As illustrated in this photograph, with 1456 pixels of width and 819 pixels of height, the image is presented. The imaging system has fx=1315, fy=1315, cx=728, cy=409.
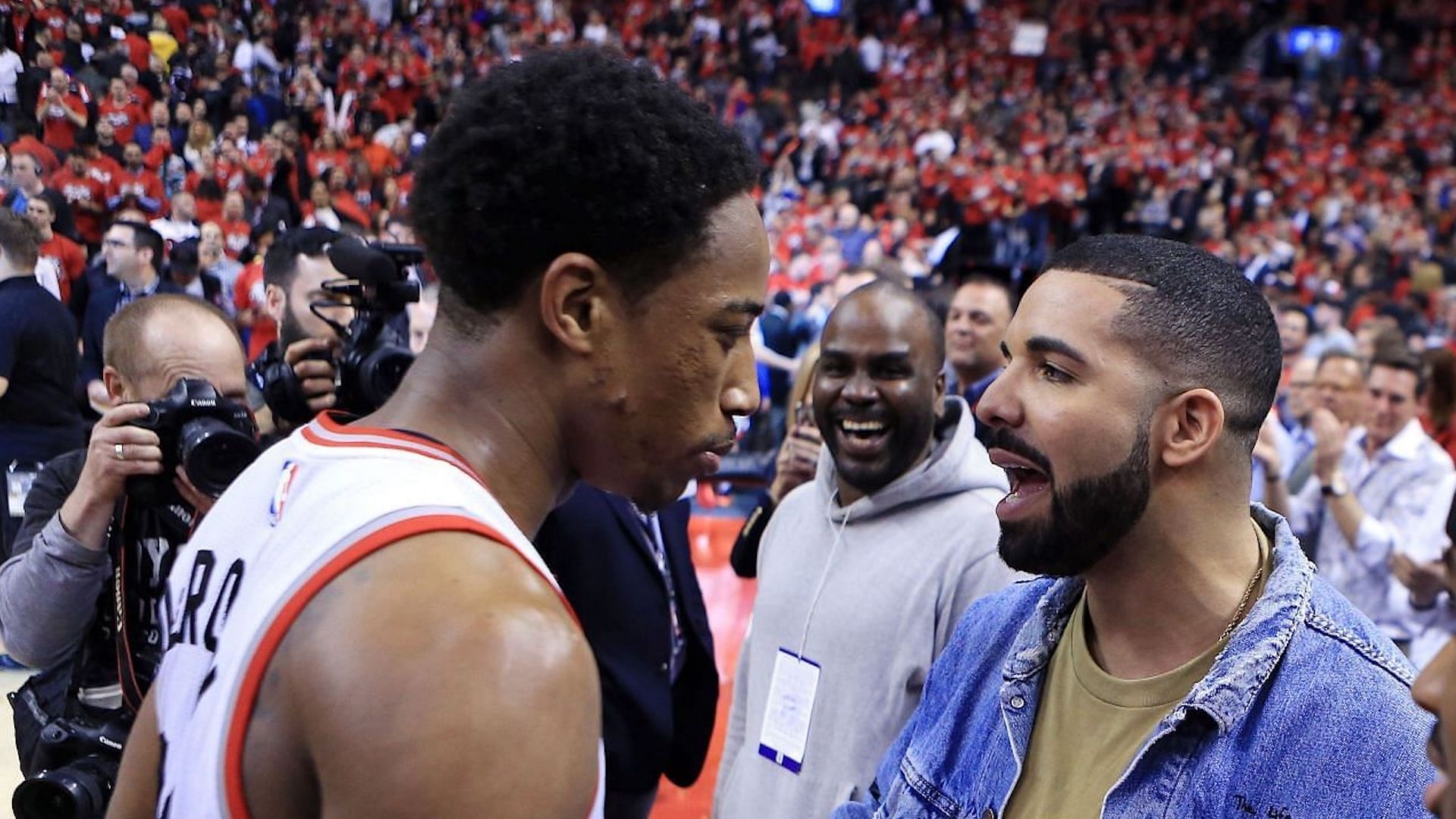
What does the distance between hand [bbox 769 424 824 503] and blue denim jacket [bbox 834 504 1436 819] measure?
2.01 metres

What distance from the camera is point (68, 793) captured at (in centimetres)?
209

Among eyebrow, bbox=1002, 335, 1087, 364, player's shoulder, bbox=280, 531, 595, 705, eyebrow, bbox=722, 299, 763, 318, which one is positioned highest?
eyebrow, bbox=722, 299, 763, 318

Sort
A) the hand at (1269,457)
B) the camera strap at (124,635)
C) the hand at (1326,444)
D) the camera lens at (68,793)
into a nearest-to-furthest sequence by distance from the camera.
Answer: the camera lens at (68,793), the camera strap at (124,635), the hand at (1269,457), the hand at (1326,444)

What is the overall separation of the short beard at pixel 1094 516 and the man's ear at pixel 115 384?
1783 mm

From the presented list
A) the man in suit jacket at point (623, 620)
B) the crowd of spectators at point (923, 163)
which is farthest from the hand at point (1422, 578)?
the man in suit jacket at point (623, 620)

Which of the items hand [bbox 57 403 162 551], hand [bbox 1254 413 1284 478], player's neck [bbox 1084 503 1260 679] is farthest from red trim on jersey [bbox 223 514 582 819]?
hand [bbox 1254 413 1284 478]

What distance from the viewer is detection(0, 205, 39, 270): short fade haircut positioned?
2.90 metres

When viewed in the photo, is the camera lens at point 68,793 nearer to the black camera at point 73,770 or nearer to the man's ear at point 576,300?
the black camera at point 73,770

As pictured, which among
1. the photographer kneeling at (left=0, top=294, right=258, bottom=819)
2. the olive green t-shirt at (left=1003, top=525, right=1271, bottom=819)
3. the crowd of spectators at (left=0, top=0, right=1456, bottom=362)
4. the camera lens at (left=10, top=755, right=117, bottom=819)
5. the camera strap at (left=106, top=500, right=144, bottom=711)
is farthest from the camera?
the crowd of spectators at (left=0, top=0, right=1456, bottom=362)

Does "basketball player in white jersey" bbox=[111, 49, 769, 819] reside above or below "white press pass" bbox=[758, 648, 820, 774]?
above

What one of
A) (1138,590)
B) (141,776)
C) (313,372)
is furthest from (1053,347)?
(313,372)

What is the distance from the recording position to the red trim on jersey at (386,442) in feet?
4.06

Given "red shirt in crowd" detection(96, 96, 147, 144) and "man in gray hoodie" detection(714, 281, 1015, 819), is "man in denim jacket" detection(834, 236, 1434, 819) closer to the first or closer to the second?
"man in gray hoodie" detection(714, 281, 1015, 819)

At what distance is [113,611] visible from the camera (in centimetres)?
242
